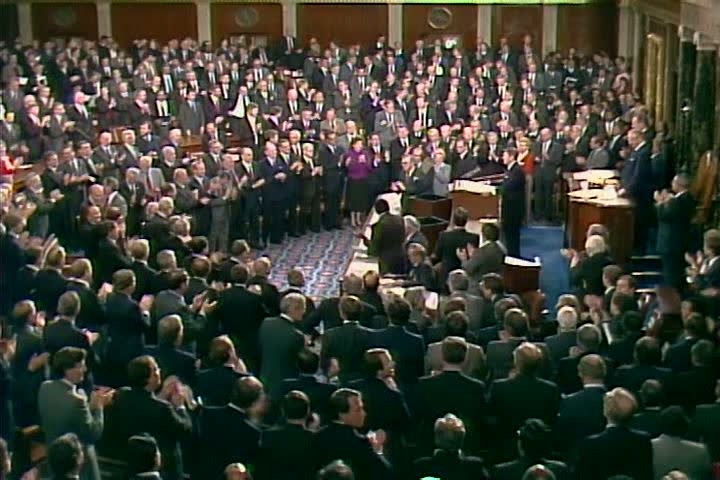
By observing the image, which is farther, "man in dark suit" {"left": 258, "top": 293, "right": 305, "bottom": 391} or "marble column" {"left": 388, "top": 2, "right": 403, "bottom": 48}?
"marble column" {"left": 388, "top": 2, "right": 403, "bottom": 48}

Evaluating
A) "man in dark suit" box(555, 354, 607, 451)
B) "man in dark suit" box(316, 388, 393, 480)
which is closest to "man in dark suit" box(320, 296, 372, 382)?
"man in dark suit" box(316, 388, 393, 480)

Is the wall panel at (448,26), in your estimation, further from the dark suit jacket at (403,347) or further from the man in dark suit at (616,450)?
the man in dark suit at (616,450)

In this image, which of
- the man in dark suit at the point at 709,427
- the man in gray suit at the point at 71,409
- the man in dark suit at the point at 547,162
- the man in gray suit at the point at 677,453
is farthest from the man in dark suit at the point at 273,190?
the man in gray suit at the point at 677,453

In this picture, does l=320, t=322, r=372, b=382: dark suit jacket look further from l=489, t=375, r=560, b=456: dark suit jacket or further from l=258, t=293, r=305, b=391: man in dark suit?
l=489, t=375, r=560, b=456: dark suit jacket

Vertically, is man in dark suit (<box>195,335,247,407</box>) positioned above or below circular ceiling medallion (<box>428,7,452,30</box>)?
below

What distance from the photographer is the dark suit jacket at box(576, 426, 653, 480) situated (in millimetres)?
6801

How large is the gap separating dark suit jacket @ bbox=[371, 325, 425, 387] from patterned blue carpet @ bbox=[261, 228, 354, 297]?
18.1 ft

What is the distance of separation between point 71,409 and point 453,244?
568 centimetres

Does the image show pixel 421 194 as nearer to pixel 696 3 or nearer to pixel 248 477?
pixel 696 3

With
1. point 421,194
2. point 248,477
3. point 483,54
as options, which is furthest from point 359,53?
point 248,477

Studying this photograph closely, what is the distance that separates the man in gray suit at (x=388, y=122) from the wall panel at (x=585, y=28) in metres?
7.77

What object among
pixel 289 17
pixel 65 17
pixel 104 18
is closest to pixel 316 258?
pixel 289 17

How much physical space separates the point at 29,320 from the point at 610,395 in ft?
13.6

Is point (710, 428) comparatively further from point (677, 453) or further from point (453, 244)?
point (453, 244)
